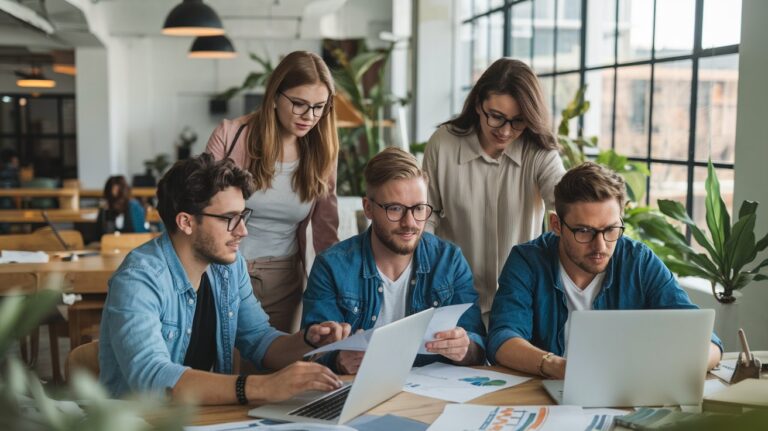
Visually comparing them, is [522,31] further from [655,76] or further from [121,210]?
[121,210]

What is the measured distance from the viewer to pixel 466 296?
101 inches

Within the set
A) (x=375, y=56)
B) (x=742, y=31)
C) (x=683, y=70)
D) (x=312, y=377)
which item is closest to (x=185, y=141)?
(x=375, y=56)

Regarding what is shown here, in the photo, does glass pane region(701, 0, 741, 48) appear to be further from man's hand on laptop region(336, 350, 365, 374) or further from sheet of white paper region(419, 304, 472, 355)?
man's hand on laptop region(336, 350, 365, 374)

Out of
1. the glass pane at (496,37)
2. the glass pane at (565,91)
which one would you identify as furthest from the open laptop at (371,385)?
the glass pane at (496,37)

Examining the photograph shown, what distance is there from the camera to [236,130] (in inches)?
116

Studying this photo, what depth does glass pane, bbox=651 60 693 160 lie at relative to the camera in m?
4.62

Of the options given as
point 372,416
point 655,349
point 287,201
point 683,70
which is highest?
point 683,70

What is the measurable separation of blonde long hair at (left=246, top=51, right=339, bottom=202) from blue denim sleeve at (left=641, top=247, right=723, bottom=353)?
3.65 feet

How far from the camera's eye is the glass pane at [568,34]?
593cm

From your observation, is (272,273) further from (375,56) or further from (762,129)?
(375,56)

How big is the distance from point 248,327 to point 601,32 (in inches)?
155

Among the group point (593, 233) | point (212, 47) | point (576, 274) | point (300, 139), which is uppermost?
point (212, 47)

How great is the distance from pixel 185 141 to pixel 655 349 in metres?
14.6

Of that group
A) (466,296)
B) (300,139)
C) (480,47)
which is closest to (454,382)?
(466,296)
